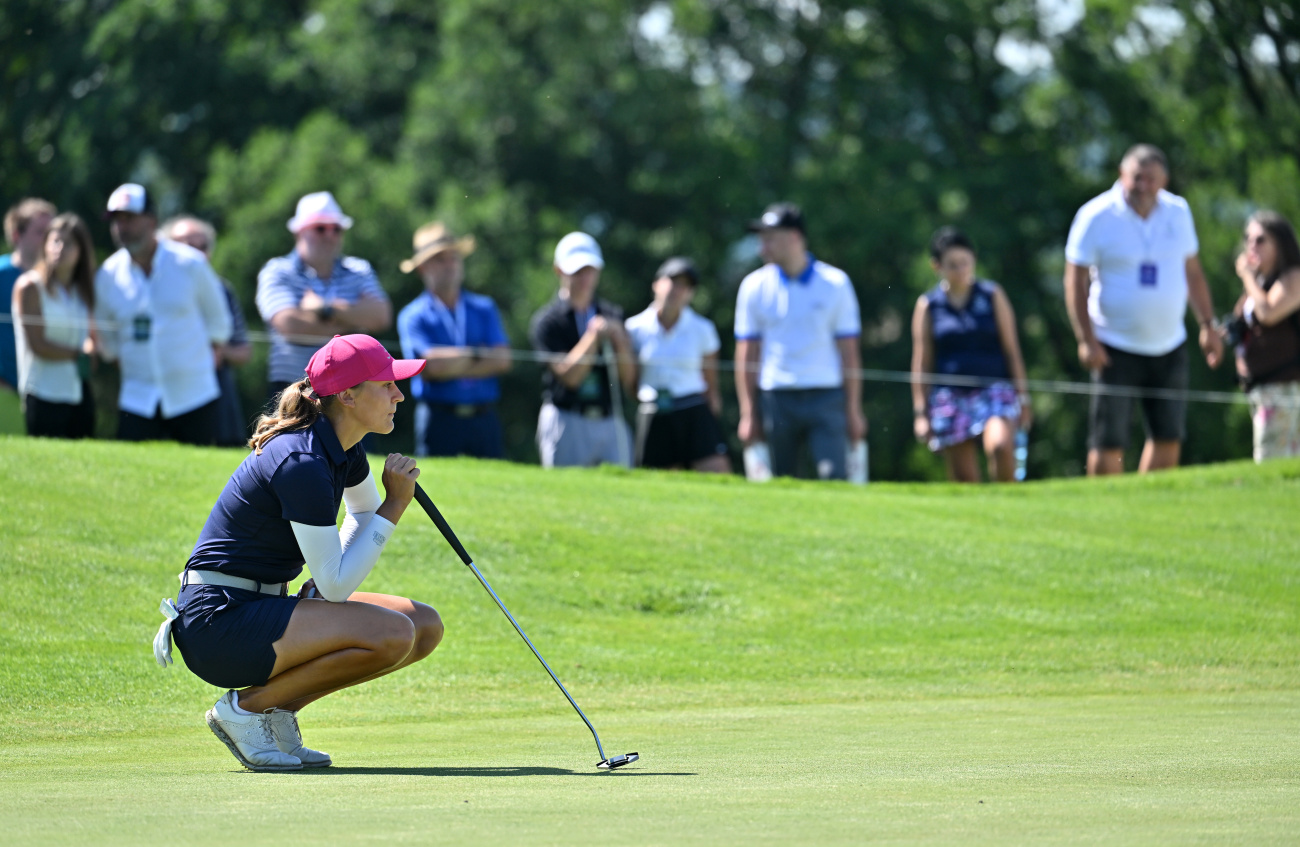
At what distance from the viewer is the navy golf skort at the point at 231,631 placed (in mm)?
5527

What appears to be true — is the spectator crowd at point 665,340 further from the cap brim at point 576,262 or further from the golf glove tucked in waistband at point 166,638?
the golf glove tucked in waistband at point 166,638

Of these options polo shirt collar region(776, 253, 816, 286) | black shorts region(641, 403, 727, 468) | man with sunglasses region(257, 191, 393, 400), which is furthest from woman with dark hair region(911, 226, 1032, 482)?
man with sunglasses region(257, 191, 393, 400)

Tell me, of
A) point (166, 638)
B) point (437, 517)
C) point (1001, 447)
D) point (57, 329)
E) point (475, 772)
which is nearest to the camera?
point (475, 772)

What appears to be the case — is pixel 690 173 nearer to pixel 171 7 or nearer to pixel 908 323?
pixel 908 323

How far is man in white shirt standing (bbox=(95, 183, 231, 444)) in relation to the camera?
430 inches

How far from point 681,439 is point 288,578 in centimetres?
684

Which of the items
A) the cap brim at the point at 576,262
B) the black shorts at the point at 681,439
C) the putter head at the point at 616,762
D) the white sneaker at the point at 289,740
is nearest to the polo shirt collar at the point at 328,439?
the white sneaker at the point at 289,740

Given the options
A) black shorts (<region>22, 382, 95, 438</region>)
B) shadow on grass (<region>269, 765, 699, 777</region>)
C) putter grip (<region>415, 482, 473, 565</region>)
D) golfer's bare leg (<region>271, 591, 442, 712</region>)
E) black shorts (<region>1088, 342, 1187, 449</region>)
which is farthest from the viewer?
black shorts (<region>1088, 342, 1187, 449</region>)

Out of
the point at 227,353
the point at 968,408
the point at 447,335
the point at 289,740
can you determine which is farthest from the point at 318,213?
the point at 289,740

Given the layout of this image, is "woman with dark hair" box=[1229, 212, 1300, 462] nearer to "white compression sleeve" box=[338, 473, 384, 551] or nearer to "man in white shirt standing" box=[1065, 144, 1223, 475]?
"man in white shirt standing" box=[1065, 144, 1223, 475]

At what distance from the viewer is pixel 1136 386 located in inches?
474

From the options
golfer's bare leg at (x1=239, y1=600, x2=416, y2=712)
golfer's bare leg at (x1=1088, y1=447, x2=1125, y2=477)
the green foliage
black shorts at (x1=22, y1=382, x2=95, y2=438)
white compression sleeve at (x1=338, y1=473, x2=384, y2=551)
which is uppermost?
the green foliage

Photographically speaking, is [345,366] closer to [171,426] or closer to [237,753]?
[237,753]

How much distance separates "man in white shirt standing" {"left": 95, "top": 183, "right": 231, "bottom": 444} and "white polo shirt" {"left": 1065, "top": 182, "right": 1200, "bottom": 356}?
235 inches
